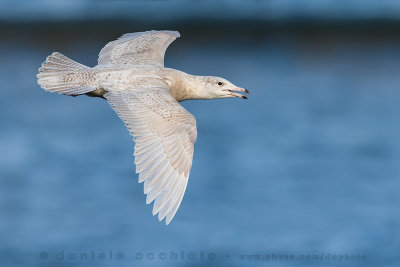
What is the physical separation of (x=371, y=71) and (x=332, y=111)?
3.48 metres

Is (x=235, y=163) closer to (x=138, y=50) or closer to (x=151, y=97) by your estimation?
(x=138, y=50)

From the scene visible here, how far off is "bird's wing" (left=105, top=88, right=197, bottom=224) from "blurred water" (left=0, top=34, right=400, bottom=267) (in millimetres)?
10707

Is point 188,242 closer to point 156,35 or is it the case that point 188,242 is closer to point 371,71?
point 156,35

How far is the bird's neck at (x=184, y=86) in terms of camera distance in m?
10.7

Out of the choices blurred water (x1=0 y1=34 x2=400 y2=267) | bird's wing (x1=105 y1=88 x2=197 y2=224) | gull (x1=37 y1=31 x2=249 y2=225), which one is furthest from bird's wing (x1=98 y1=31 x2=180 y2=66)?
blurred water (x1=0 y1=34 x2=400 y2=267)

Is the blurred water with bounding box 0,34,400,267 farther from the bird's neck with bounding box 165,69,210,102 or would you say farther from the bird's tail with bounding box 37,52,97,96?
the bird's tail with bounding box 37,52,97,96

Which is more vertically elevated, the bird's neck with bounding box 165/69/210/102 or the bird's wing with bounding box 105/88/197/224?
the bird's neck with bounding box 165/69/210/102

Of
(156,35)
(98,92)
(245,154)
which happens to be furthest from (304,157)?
(98,92)

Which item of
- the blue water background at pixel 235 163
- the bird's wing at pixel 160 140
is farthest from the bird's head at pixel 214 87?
the blue water background at pixel 235 163

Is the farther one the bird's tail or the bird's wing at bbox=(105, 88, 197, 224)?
the bird's tail

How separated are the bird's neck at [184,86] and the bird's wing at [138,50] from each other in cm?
65

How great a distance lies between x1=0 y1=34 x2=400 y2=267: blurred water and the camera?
21.2 meters

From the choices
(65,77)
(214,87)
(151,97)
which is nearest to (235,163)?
(214,87)

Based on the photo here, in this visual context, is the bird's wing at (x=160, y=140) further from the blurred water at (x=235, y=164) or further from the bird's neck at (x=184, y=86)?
the blurred water at (x=235, y=164)
